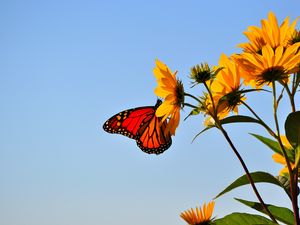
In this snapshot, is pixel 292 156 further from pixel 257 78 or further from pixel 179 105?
pixel 179 105

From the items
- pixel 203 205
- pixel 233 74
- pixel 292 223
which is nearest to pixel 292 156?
pixel 292 223

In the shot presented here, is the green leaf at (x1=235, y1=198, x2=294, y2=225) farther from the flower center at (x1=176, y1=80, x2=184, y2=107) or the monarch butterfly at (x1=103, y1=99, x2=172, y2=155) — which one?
the monarch butterfly at (x1=103, y1=99, x2=172, y2=155)

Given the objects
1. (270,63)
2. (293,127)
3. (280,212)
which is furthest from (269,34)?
(280,212)

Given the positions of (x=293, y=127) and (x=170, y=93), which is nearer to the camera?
(x=293, y=127)

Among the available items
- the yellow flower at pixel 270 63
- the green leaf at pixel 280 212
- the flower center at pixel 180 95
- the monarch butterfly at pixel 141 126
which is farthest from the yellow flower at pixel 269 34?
the monarch butterfly at pixel 141 126

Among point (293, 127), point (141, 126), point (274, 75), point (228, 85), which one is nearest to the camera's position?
point (293, 127)

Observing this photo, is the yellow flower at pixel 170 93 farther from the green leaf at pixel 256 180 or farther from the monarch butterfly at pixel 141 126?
the monarch butterfly at pixel 141 126

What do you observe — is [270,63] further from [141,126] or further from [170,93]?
[141,126]

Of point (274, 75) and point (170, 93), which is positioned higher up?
point (170, 93)
